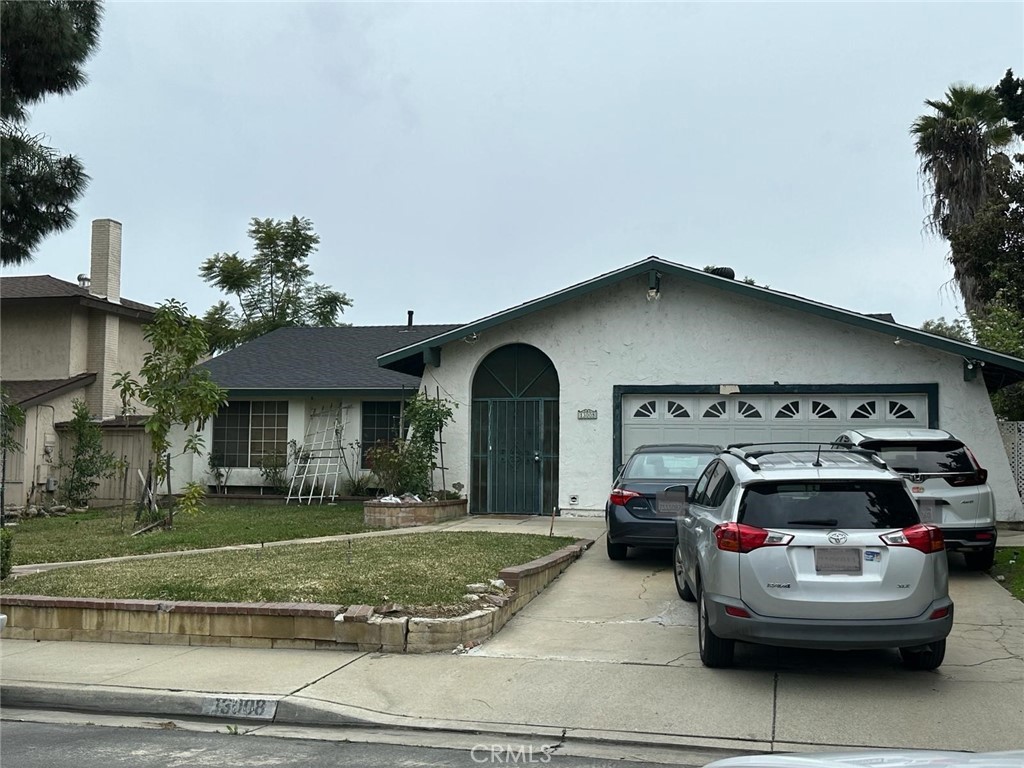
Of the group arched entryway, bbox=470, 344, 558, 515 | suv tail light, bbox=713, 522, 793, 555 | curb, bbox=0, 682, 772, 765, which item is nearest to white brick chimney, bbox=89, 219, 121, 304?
arched entryway, bbox=470, 344, 558, 515

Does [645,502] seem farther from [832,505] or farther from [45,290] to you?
[45,290]

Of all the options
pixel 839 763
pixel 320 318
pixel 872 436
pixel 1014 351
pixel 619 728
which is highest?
pixel 320 318

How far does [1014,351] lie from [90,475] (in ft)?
73.4

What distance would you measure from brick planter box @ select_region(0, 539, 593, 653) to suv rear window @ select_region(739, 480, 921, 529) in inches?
117

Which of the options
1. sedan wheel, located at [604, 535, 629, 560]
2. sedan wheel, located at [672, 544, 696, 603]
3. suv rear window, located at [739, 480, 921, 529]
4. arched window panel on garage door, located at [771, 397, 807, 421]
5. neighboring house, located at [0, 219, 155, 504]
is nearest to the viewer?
suv rear window, located at [739, 480, 921, 529]

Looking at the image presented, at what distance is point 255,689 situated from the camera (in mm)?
7285

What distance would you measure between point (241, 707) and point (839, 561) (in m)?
4.51

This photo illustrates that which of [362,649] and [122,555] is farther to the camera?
[122,555]

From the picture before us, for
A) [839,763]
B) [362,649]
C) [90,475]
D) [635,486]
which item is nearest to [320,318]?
[90,475]

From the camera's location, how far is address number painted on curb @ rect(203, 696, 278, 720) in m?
6.91

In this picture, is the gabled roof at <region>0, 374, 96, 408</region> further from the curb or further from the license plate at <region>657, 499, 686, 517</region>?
the license plate at <region>657, 499, 686, 517</region>

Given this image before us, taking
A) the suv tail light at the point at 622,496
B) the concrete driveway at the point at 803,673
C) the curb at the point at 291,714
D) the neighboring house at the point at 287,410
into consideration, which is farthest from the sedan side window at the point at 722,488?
the neighboring house at the point at 287,410

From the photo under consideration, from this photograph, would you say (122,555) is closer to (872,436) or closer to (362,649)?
(362,649)

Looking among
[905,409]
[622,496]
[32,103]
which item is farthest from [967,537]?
[32,103]
